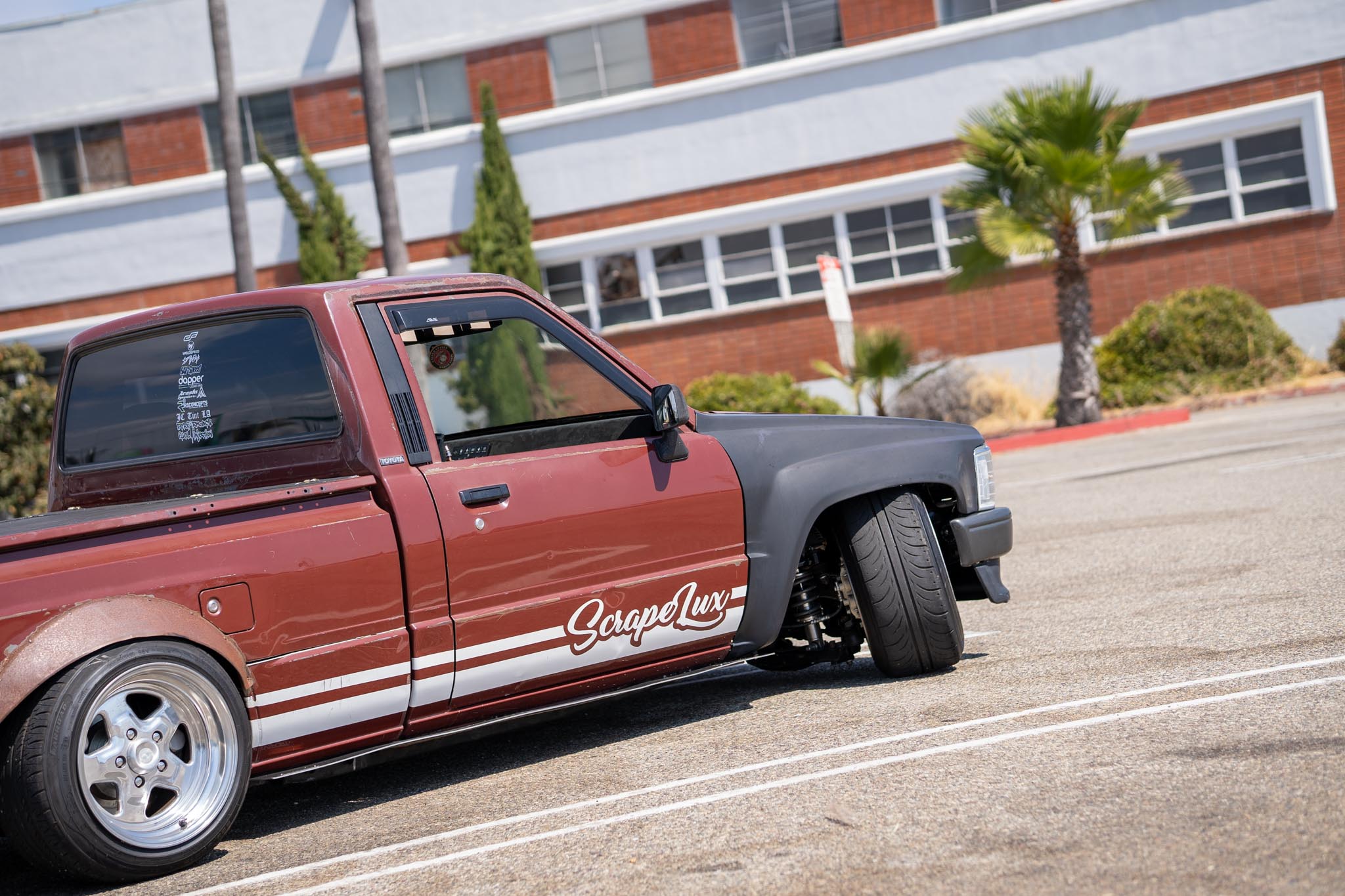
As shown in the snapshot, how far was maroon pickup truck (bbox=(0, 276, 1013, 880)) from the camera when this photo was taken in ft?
13.6

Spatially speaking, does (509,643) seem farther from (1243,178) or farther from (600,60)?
(600,60)

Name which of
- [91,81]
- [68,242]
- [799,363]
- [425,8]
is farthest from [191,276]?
[799,363]

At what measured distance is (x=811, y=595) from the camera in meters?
6.11

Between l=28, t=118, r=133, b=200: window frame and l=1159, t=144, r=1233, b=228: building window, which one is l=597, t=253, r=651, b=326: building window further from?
l=28, t=118, r=133, b=200: window frame

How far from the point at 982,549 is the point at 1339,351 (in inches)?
714

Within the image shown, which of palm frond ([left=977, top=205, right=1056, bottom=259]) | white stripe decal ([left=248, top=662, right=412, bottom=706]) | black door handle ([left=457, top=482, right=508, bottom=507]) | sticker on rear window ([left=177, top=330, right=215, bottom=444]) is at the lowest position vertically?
white stripe decal ([left=248, top=662, right=412, bottom=706])

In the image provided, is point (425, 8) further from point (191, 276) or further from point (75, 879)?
point (75, 879)

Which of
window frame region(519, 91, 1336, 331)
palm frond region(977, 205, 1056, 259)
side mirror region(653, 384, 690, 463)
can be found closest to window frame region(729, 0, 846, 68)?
window frame region(519, 91, 1336, 331)

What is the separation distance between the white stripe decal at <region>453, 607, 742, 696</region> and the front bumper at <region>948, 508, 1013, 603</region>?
45.2 inches

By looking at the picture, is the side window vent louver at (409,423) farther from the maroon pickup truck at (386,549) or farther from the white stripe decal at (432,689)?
the white stripe decal at (432,689)

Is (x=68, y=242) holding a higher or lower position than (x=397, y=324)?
higher

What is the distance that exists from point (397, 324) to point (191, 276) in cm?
2388

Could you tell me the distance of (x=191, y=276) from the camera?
2733cm

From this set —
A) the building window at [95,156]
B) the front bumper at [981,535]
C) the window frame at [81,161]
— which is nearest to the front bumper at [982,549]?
the front bumper at [981,535]
